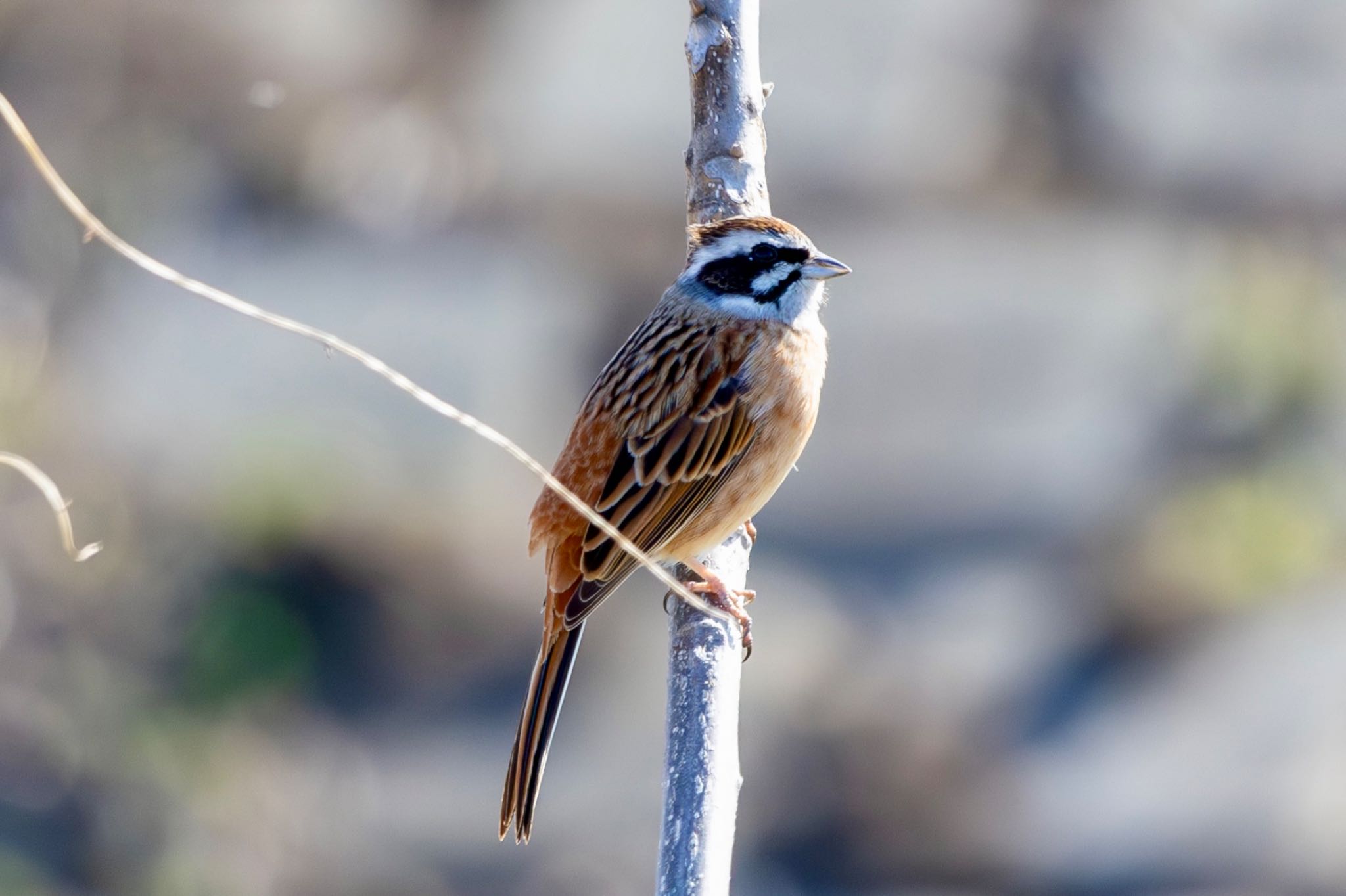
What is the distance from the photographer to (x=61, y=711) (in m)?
8.64

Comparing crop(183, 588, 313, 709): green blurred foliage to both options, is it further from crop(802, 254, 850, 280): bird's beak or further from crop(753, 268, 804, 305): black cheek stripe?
crop(802, 254, 850, 280): bird's beak

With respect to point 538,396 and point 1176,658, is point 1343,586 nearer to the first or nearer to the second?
point 1176,658

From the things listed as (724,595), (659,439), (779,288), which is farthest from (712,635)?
(779,288)

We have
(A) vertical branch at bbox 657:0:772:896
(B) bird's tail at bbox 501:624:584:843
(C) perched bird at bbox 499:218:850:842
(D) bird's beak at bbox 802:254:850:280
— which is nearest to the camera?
(A) vertical branch at bbox 657:0:772:896

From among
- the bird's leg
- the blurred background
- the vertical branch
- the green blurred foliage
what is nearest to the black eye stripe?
the vertical branch

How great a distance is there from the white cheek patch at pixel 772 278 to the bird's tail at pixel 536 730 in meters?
1.09

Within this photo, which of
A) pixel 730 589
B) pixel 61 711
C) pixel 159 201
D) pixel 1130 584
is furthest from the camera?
pixel 1130 584

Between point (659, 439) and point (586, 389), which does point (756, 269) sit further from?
point (586, 389)

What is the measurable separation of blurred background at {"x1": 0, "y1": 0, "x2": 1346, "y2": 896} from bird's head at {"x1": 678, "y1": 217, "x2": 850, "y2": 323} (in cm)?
477

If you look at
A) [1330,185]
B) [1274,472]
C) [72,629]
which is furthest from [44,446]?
[1330,185]

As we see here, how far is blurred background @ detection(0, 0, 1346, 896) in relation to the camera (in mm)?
9000

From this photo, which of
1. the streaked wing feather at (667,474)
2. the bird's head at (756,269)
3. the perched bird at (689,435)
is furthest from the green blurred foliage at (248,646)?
the bird's head at (756,269)

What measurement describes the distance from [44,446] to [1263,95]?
7850 millimetres

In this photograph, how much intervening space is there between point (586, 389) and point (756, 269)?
17.9 feet
